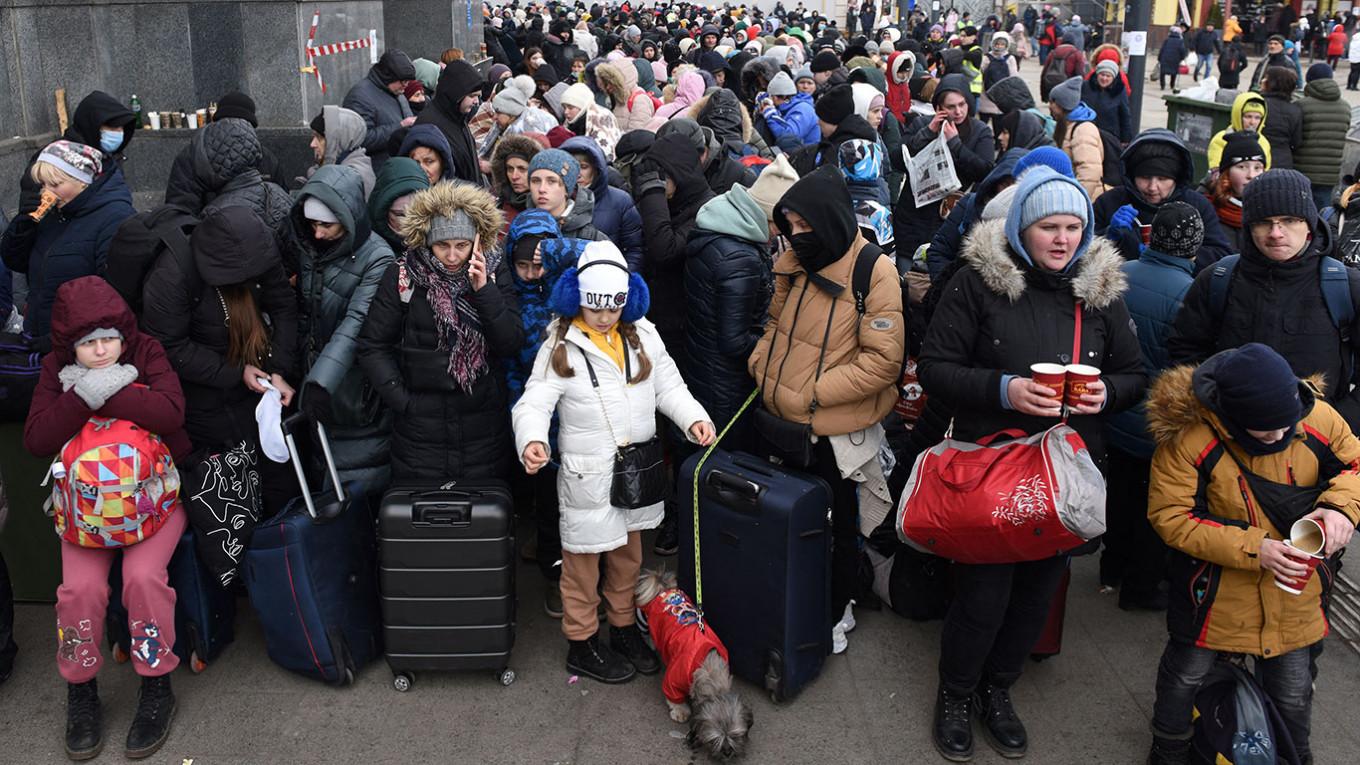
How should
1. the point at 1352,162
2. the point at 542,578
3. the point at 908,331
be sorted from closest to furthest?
the point at 908,331 < the point at 542,578 < the point at 1352,162

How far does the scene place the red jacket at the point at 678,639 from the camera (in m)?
4.32

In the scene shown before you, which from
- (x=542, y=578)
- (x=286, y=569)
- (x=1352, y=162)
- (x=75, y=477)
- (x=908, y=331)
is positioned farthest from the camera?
(x=1352, y=162)

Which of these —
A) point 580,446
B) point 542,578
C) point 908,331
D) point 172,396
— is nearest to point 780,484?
point 580,446

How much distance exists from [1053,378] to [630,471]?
1.60m

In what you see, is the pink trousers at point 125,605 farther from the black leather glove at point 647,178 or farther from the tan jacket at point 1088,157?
the tan jacket at point 1088,157

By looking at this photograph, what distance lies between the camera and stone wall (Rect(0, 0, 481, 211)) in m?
8.21

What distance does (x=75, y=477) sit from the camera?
13.4 feet

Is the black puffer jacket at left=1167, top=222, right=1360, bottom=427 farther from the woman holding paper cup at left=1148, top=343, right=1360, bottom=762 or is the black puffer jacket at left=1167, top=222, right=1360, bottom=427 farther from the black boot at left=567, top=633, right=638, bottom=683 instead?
the black boot at left=567, top=633, right=638, bottom=683

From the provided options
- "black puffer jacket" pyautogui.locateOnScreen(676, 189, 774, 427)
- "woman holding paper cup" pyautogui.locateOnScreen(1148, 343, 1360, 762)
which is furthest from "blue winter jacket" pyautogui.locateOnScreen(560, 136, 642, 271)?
"woman holding paper cup" pyautogui.locateOnScreen(1148, 343, 1360, 762)

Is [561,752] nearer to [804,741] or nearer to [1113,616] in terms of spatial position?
[804,741]

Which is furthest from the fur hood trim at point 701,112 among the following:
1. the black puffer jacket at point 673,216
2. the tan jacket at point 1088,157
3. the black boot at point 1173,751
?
the black boot at point 1173,751

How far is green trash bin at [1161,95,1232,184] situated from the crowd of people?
7.23 meters

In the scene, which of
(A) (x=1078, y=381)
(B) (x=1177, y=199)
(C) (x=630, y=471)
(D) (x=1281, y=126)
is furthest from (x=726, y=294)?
(D) (x=1281, y=126)

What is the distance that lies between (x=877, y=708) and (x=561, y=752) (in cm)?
121
